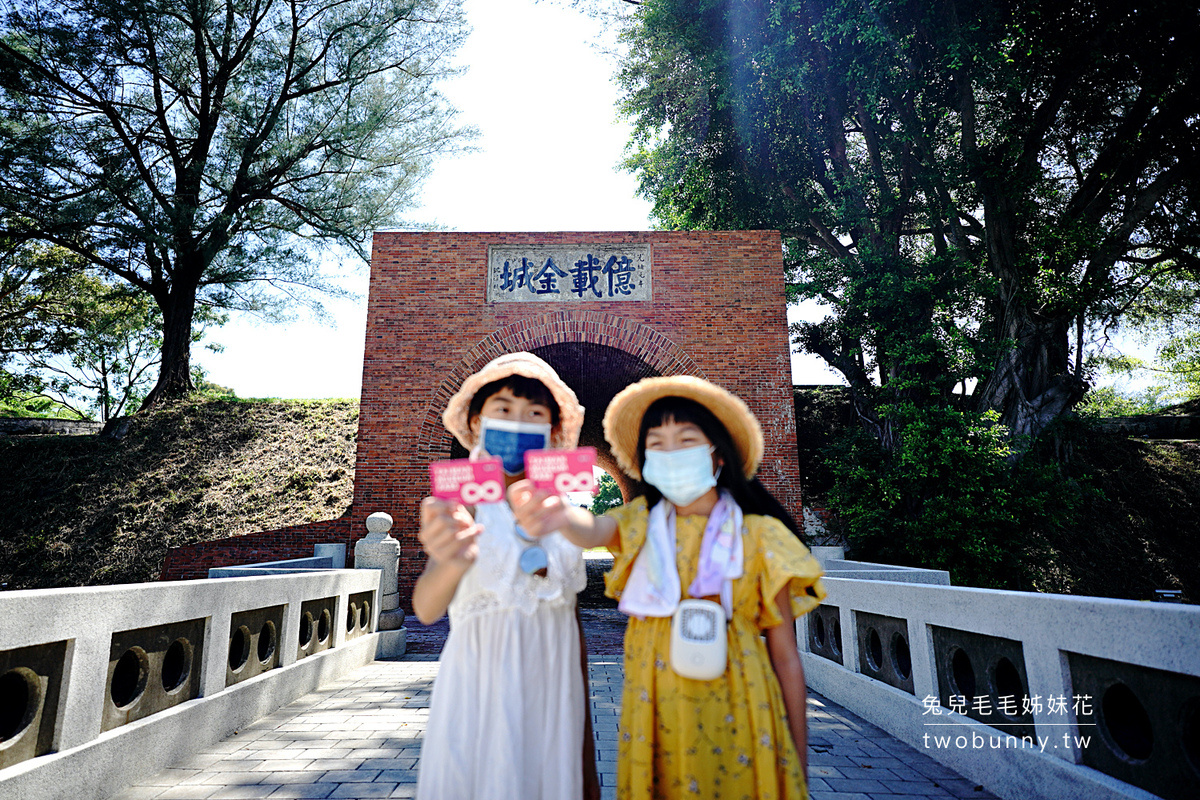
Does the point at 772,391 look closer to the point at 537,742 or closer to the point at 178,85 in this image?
the point at 537,742

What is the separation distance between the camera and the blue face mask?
5.88ft

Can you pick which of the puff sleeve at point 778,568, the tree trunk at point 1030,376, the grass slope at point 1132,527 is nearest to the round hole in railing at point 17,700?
the puff sleeve at point 778,568

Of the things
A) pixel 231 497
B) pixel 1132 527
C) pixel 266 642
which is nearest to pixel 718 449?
pixel 266 642

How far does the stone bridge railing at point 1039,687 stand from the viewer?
2.30 m

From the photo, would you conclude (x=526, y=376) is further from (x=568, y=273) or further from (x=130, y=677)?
(x=568, y=273)

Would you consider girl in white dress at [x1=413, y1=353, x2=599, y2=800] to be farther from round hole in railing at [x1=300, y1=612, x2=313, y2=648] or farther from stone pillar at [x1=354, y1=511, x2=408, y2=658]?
stone pillar at [x1=354, y1=511, x2=408, y2=658]

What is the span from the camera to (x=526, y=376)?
6.14ft

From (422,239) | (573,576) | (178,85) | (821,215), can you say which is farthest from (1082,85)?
(178,85)

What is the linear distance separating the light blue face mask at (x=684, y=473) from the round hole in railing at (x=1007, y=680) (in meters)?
2.56

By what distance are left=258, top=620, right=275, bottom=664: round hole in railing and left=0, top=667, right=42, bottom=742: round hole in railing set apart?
199cm

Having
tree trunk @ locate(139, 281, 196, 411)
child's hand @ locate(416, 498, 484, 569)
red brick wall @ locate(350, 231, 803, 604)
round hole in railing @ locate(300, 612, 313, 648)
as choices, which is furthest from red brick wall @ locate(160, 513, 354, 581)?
child's hand @ locate(416, 498, 484, 569)

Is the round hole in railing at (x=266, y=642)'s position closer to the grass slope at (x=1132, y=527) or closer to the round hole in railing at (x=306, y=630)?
the round hole in railing at (x=306, y=630)

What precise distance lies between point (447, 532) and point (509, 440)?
339 millimetres

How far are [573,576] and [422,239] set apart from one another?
9.28 metres
